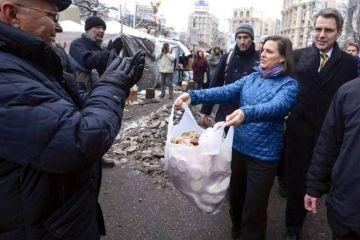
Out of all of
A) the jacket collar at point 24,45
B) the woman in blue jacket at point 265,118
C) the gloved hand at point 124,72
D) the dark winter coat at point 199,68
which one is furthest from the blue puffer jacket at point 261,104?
the dark winter coat at point 199,68

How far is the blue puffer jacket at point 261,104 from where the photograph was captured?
266 centimetres

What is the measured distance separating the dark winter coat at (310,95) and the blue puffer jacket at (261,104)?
54 centimetres

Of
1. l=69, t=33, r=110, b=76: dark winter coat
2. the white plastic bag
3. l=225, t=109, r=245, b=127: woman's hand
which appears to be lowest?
the white plastic bag

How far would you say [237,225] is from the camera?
3.55 meters

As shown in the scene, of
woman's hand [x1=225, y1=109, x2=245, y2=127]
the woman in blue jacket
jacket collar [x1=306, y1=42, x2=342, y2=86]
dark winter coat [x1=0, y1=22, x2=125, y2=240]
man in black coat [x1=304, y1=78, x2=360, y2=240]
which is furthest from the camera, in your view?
jacket collar [x1=306, y1=42, x2=342, y2=86]

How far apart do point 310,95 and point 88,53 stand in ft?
9.66

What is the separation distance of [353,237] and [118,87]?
1.55m

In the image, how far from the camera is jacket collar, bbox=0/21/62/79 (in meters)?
1.39

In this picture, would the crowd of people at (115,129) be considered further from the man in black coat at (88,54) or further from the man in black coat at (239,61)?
the man in black coat at (88,54)

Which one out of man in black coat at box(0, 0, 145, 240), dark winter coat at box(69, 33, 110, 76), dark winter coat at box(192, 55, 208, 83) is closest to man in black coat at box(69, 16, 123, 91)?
dark winter coat at box(69, 33, 110, 76)

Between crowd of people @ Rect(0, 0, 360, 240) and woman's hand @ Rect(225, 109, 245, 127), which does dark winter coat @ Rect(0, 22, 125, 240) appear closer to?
crowd of people @ Rect(0, 0, 360, 240)

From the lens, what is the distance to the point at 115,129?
1543 millimetres

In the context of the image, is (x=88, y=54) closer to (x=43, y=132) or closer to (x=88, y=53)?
(x=88, y=53)

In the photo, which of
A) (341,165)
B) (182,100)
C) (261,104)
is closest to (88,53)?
(182,100)
